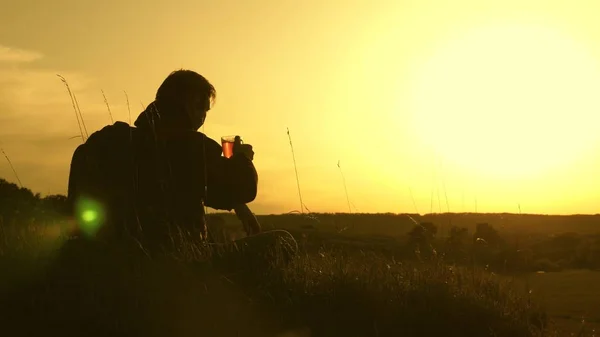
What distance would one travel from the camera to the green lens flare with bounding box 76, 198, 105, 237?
5.59 metres

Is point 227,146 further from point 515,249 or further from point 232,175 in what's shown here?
point 515,249

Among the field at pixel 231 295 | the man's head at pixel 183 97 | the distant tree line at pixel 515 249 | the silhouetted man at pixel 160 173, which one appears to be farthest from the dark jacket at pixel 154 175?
the distant tree line at pixel 515 249

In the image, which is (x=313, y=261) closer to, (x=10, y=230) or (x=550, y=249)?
(x=10, y=230)

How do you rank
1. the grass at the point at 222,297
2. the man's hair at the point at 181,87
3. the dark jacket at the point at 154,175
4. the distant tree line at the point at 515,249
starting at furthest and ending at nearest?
the distant tree line at the point at 515,249 → the man's hair at the point at 181,87 → the dark jacket at the point at 154,175 → the grass at the point at 222,297

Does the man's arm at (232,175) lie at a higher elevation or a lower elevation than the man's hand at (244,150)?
lower

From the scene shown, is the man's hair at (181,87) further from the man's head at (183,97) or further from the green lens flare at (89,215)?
the green lens flare at (89,215)

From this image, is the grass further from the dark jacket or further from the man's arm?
the man's arm

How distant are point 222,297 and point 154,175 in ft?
3.71

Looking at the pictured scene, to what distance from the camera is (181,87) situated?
5746mm

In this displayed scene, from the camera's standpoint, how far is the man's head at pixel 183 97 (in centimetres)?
575

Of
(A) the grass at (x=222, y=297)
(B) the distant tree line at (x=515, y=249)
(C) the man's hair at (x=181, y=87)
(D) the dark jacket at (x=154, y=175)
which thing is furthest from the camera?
(B) the distant tree line at (x=515, y=249)

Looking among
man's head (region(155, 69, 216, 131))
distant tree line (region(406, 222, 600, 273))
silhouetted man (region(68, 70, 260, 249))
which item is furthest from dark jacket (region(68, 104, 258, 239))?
distant tree line (region(406, 222, 600, 273))

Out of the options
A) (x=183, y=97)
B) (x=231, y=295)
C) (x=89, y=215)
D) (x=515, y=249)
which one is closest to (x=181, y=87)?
(x=183, y=97)

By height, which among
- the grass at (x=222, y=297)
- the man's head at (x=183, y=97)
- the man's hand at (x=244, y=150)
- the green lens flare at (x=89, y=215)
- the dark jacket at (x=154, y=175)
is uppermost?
the man's head at (x=183, y=97)
